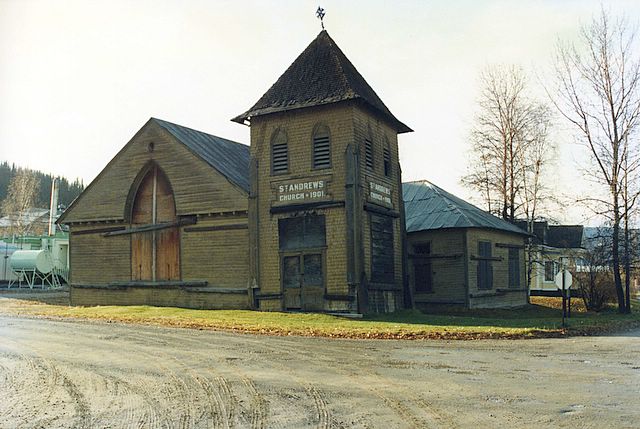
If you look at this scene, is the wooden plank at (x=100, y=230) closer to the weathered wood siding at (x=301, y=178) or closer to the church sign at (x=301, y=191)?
the weathered wood siding at (x=301, y=178)

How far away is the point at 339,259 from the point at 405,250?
15.9ft

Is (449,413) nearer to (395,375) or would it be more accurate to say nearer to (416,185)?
(395,375)

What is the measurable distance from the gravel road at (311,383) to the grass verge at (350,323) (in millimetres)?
1990

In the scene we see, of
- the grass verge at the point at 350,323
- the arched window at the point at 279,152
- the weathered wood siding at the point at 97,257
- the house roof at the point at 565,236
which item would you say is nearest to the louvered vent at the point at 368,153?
the arched window at the point at 279,152

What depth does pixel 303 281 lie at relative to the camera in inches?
1058

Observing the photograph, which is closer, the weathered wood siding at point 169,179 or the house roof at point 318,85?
the house roof at point 318,85

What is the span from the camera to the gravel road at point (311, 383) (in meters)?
8.93

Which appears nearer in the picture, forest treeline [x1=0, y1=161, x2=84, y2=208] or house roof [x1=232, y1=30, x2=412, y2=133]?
house roof [x1=232, y1=30, x2=412, y2=133]

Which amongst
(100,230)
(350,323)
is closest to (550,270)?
(350,323)

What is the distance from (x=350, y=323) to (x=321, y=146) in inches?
299

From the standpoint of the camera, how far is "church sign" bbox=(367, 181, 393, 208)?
2759 centimetres

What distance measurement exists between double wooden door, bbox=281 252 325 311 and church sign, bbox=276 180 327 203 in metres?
2.16

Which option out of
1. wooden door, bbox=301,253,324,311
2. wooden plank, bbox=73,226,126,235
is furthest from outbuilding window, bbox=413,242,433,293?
wooden plank, bbox=73,226,126,235

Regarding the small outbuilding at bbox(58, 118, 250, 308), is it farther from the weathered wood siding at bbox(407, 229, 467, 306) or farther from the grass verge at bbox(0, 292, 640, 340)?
the weathered wood siding at bbox(407, 229, 467, 306)
